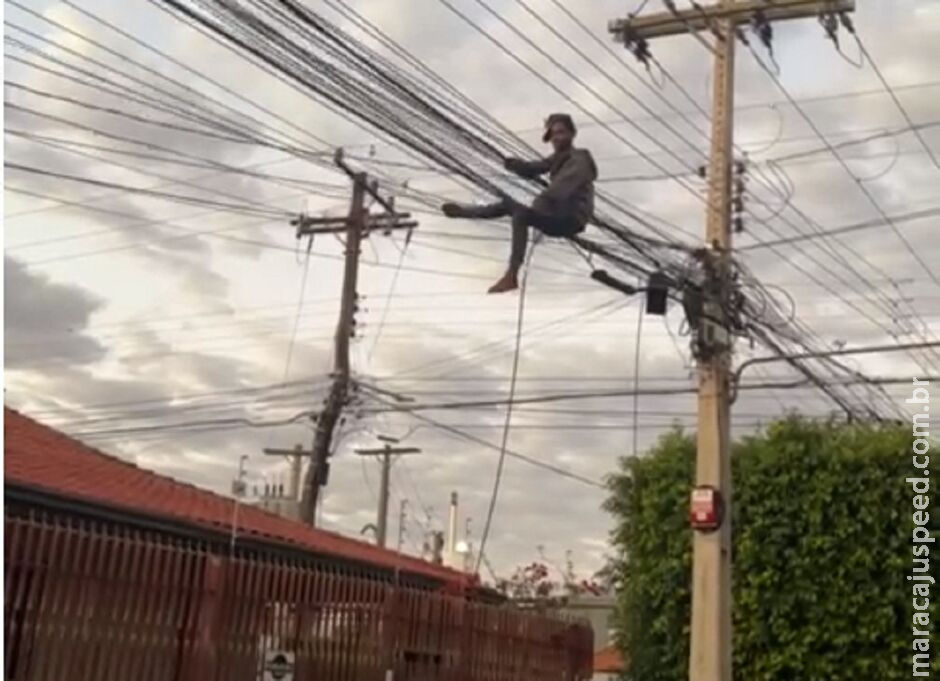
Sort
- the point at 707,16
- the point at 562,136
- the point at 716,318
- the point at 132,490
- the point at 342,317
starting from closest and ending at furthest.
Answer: the point at 562,136 → the point at 132,490 → the point at 716,318 → the point at 707,16 → the point at 342,317

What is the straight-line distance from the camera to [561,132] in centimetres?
940

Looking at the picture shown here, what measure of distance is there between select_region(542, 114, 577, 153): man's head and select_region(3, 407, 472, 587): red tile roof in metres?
4.05

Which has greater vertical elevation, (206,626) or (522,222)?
(522,222)

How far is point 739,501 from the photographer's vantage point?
48.5 feet

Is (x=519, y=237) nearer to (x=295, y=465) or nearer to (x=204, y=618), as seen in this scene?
(x=204, y=618)

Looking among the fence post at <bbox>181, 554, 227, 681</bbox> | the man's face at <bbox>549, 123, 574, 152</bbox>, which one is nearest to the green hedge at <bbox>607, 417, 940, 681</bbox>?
the man's face at <bbox>549, 123, 574, 152</bbox>

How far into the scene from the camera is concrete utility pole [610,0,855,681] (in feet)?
40.5

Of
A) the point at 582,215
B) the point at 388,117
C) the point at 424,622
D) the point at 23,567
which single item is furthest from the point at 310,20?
the point at 424,622

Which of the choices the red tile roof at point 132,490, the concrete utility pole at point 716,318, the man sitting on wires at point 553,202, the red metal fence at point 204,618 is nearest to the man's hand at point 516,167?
the man sitting on wires at point 553,202

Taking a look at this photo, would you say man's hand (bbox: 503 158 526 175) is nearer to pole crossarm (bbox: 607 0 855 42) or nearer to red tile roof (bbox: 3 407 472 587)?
red tile roof (bbox: 3 407 472 587)

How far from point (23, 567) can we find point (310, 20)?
3.44 meters

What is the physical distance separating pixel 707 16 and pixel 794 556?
5.76 m

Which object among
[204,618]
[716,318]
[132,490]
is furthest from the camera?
[716,318]

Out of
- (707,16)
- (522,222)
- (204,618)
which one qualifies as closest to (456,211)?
(522,222)
